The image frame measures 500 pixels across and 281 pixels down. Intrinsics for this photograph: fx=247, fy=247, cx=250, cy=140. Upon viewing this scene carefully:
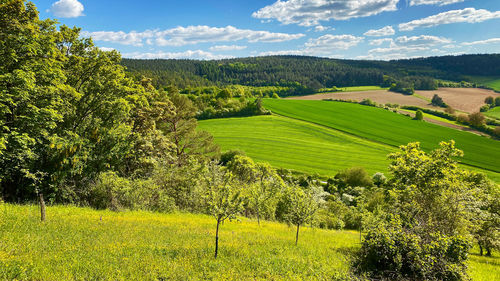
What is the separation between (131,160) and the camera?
1080 inches

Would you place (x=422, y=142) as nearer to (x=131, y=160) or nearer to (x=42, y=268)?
(x=131, y=160)

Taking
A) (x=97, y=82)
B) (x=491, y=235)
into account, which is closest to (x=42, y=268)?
(x=97, y=82)

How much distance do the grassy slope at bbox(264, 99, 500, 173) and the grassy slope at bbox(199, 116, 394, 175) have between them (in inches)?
297

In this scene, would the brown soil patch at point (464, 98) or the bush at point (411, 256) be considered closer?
the bush at point (411, 256)

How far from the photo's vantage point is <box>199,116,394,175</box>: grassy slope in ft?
227

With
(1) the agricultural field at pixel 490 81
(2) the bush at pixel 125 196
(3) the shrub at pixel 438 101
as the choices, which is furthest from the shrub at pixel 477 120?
(2) the bush at pixel 125 196

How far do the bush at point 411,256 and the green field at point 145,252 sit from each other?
167cm

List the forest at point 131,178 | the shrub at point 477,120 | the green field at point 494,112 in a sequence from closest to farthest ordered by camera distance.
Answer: the forest at point 131,178 < the shrub at point 477,120 < the green field at point 494,112

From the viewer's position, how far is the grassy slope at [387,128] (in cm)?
7194

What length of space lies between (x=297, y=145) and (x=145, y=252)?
74.0m

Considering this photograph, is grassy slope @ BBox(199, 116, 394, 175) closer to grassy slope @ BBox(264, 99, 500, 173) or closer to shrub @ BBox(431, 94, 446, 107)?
grassy slope @ BBox(264, 99, 500, 173)

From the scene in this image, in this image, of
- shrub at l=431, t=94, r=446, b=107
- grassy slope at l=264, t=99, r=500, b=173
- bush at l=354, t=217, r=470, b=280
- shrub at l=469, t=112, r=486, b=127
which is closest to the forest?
bush at l=354, t=217, r=470, b=280

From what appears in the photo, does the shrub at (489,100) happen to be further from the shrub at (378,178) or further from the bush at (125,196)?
the bush at (125,196)

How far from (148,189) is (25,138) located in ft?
32.4
